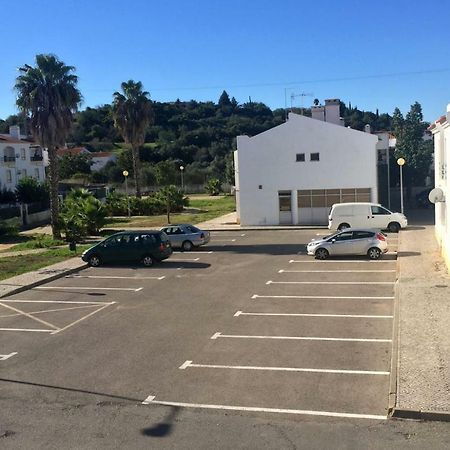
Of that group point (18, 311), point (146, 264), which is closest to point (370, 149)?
point (146, 264)

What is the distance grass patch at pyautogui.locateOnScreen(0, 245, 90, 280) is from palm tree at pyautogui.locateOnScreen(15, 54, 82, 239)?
316 inches

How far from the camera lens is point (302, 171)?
40.1 metres

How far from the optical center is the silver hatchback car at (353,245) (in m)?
24.3

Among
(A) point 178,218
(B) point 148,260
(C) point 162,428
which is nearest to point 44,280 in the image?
(B) point 148,260

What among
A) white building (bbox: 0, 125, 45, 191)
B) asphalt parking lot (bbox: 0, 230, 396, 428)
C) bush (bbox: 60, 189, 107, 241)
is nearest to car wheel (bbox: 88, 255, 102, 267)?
asphalt parking lot (bbox: 0, 230, 396, 428)

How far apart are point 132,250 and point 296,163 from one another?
1827cm

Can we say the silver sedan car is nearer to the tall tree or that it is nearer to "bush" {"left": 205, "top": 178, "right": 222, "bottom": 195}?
the tall tree

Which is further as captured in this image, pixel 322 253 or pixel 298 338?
A: pixel 322 253

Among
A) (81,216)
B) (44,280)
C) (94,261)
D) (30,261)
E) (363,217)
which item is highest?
(81,216)

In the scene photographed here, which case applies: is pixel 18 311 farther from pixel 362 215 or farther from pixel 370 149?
pixel 370 149

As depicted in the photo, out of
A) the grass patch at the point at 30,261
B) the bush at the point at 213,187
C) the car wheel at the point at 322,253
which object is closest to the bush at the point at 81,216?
the grass patch at the point at 30,261

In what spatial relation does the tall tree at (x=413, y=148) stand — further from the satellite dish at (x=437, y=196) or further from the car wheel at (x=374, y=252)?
the satellite dish at (x=437, y=196)

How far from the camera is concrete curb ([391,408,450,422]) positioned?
8398 mm

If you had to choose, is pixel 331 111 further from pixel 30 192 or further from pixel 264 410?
pixel 264 410
